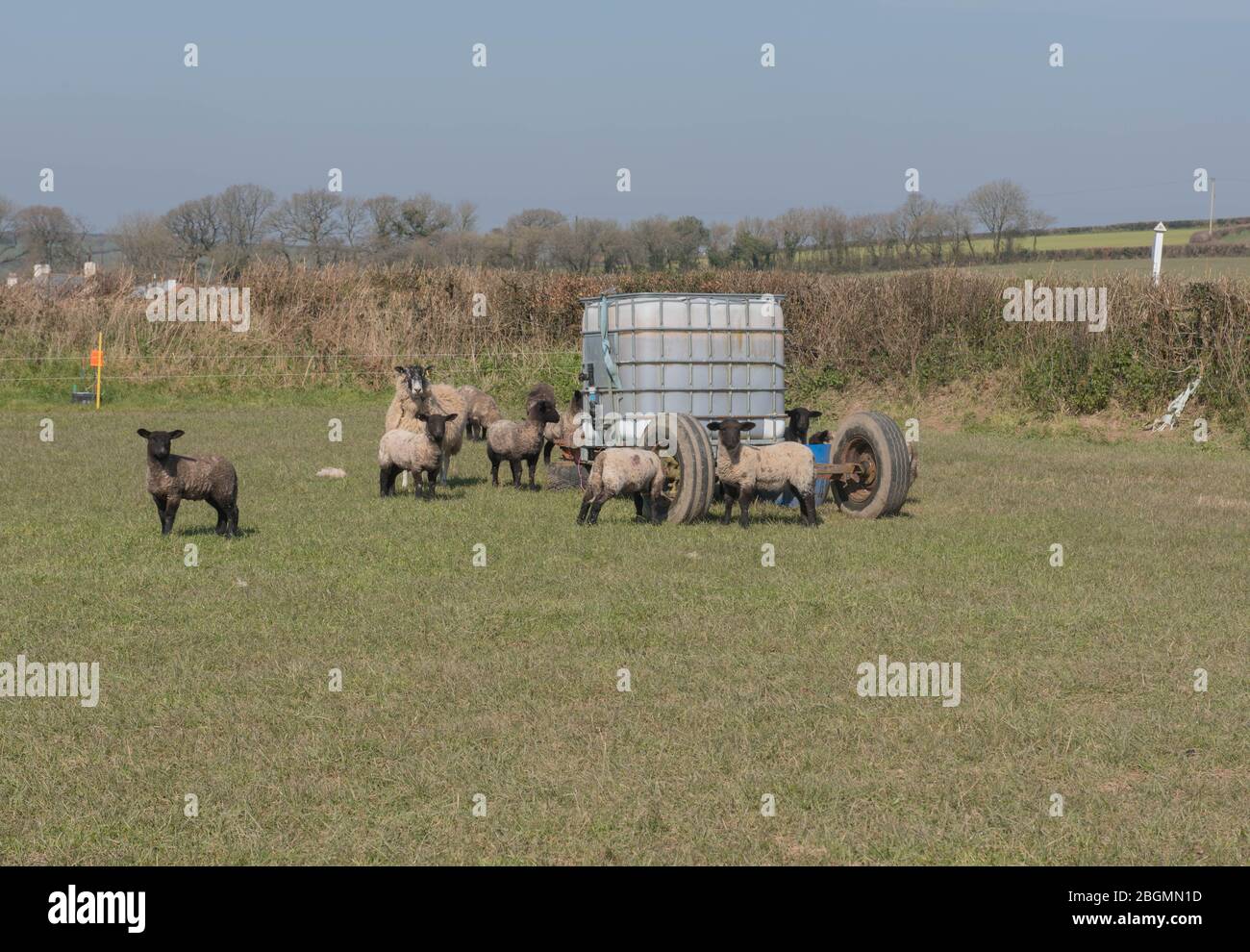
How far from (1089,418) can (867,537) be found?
16.7 metres

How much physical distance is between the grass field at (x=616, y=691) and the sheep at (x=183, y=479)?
46cm

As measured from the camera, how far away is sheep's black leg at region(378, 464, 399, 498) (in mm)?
17203

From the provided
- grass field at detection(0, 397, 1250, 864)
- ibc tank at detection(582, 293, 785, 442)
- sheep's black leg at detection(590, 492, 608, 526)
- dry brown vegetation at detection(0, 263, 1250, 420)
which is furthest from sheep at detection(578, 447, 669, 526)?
dry brown vegetation at detection(0, 263, 1250, 420)

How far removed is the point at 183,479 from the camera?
13.5 m

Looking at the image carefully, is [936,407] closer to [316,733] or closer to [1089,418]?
[1089,418]

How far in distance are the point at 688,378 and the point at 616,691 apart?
9469mm

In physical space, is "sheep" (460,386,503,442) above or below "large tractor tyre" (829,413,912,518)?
above

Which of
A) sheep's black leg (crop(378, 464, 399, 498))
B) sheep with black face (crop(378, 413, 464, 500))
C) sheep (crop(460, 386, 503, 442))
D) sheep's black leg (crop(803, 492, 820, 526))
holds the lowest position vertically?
sheep's black leg (crop(803, 492, 820, 526))

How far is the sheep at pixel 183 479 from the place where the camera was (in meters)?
13.5

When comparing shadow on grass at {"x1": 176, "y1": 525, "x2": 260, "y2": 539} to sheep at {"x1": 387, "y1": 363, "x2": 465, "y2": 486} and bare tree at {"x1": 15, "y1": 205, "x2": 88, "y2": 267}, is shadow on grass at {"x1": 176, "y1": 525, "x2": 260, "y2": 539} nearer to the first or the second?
sheep at {"x1": 387, "y1": 363, "x2": 465, "y2": 486}

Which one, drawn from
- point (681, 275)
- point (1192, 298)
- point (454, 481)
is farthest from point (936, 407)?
point (454, 481)

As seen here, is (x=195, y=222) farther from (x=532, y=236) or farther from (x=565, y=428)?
(x=565, y=428)

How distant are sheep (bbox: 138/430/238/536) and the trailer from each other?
5.31 meters

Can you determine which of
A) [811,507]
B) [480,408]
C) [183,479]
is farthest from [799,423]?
[183,479]
